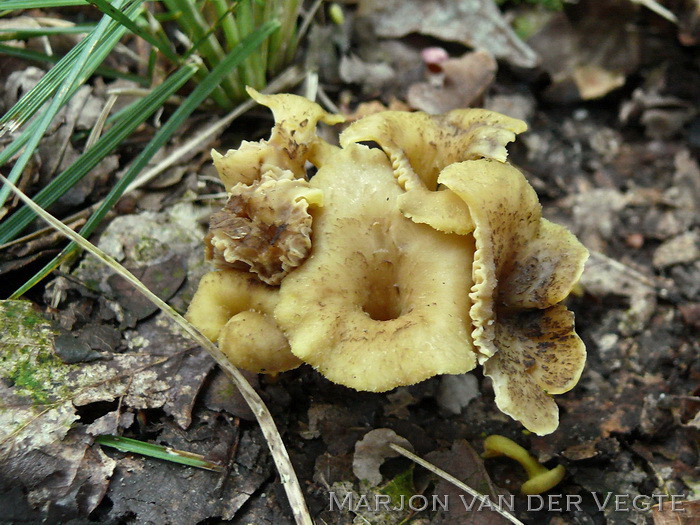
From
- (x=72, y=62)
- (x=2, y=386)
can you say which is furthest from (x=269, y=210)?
(x=2, y=386)

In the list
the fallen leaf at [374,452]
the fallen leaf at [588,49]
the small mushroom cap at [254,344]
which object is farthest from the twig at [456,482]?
the fallen leaf at [588,49]

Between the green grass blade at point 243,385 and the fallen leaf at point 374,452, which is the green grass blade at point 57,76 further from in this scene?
the fallen leaf at point 374,452

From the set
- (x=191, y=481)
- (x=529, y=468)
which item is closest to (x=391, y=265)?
(x=529, y=468)

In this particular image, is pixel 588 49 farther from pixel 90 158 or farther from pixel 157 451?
pixel 157 451

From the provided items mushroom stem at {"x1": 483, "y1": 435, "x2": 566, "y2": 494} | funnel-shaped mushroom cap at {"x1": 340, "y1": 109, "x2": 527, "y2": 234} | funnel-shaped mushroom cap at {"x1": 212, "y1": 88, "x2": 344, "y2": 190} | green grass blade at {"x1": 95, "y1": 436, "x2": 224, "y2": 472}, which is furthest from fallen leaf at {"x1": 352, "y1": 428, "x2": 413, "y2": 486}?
funnel-shaped mushroom cap at {"x1": 212, "y1": 88, "x2": 344, "y2": 190}

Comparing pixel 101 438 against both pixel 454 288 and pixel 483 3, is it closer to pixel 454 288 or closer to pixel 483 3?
pixel 454 288

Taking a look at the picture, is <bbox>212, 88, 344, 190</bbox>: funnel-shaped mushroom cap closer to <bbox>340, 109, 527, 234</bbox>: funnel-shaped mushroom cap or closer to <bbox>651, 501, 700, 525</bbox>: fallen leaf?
<bbox>340, 109, 527, 234</bbox>: funnel-shaped mushroom cap

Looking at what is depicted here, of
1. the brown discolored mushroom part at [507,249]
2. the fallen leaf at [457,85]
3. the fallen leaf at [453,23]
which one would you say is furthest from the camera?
the fallen leaf at [453,23]
